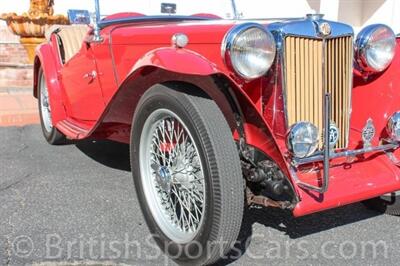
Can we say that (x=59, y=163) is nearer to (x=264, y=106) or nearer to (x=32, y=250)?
(x=32, y=250)

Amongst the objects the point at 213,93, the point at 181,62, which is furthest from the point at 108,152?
the point at 181,62

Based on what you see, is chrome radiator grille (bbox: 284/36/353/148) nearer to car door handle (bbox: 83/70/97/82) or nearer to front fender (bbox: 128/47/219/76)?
front fender (bbox: 128/47/219/76)

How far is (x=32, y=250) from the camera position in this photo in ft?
9.12

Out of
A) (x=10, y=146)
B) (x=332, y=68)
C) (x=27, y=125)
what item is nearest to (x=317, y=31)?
(x=332, y=68)

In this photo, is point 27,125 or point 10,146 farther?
point 27,125

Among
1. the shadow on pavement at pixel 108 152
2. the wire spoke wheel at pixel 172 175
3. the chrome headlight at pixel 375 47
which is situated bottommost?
the shadow on pavement at pixel 108 152

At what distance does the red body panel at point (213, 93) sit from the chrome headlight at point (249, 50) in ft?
0.26

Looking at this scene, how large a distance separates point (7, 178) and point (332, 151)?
8.39ft

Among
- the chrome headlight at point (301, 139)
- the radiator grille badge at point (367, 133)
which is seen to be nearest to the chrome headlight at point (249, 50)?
the chrome headlight at point (301, 139)

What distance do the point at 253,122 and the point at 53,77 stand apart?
256 centimetres

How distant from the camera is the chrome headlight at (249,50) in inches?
95.0

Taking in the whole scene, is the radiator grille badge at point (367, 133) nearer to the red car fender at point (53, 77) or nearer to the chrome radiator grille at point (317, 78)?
the chrome radiator grille at point (317, 78)

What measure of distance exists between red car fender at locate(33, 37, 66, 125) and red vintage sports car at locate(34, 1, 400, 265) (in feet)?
4.15

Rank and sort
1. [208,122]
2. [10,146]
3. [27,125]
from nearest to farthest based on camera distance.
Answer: [208,122]
[10,146]
[27,125]
